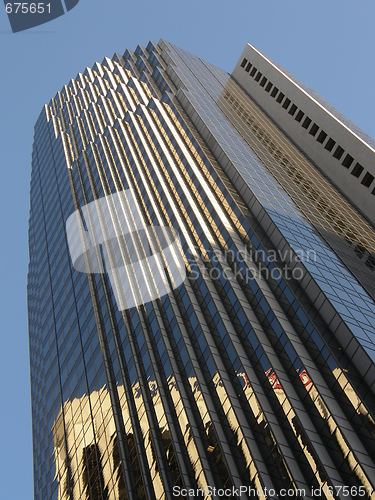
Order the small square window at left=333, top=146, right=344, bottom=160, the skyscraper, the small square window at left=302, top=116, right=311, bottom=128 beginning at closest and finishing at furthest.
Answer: the skyscraper, the small square window at left=333, top=146, right=344, bottom=160, the small square window at left=302, top=116, right=311, bottom=128

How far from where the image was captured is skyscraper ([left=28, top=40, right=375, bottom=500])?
46.2 meters

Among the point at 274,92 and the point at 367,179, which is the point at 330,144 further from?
the point at 274,92

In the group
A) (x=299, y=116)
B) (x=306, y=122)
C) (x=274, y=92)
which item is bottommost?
(x=306, y=122)

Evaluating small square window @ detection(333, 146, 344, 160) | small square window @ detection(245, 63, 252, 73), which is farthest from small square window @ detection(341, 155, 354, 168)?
small square window @ detection(245, 63, 252, 73)

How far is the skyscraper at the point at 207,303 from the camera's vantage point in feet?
152

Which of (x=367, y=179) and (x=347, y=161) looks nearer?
(x=367, y=179)

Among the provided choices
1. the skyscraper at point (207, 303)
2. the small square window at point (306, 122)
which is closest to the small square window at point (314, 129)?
the skyscraper at point (207, 303)

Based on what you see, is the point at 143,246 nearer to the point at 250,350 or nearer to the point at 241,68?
the point at 250,350

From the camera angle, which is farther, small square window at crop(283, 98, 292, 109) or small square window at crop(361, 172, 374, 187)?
small square window at crop(283, 98, 292, 109)

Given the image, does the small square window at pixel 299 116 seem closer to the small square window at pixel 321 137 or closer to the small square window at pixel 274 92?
the small square window at pixel 321 137

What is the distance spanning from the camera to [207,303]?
2469 inches

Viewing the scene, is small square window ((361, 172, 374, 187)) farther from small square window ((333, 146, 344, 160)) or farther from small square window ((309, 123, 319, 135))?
small square window ((309, 123, 319, 135))

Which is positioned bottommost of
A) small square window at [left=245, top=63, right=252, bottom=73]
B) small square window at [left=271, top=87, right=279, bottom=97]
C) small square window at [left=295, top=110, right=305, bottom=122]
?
small square window at [left=295, top=110, right=305, bottom=122]

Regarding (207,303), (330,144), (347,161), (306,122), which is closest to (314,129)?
(306,122)
